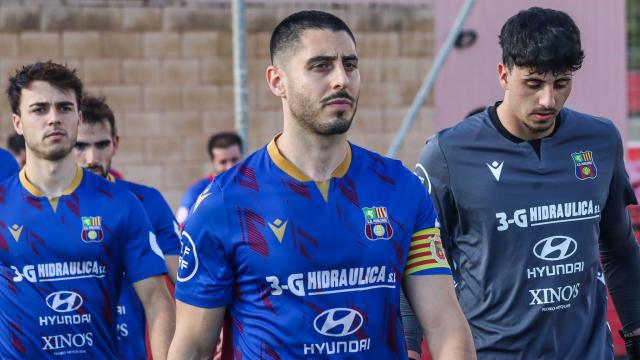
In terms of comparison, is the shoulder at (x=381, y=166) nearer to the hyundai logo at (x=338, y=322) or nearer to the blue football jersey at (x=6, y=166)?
the hyundai logo at (x=338, y=322)

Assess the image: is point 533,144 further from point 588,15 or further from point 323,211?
point 588,15

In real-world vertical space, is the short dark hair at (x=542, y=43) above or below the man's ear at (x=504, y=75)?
above

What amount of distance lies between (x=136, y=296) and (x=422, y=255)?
3057 mm

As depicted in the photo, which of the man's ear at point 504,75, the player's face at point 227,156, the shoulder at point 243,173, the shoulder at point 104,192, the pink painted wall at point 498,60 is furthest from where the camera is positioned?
the pink painted wall at point 498,60

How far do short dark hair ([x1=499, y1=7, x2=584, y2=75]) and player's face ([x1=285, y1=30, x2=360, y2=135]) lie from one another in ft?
3.61

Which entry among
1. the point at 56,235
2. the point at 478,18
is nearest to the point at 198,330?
the point at 56,235

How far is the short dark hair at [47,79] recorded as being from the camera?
21.0 ft

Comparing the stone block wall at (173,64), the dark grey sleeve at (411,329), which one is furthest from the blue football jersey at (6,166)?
the stone block wall at (173,64)

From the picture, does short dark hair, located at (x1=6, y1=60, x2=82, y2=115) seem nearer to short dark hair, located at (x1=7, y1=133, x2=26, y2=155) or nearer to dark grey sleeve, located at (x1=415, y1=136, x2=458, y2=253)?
dark grey sleeve, located at (x1=415, y1=136, x2=458, y2=253)

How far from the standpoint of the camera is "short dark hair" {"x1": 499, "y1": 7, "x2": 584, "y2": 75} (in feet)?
16.5

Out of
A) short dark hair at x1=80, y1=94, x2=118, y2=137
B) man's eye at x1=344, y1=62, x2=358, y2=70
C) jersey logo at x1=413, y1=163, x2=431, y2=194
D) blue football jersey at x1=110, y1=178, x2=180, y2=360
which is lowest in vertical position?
blue football jersey at x1=110, y1=178, x2=180, y2=360

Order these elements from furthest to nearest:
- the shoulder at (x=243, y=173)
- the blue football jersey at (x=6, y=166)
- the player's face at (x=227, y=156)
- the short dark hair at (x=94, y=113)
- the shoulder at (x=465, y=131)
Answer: the player's face at (x=227, y=156), the short dark hair at (x=94, y=113), the blue football jersey at (x=6, y=166), the shoulder at (x=465, y=131), the shoulder at (x=243, y=173)

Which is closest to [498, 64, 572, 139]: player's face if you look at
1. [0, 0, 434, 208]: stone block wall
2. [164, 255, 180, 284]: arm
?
[164, 255, 180, 284]: arm

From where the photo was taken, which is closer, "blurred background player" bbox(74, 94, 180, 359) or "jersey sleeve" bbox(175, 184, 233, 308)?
"jersey sleeve" bbox(175, 184, 233, 308)
